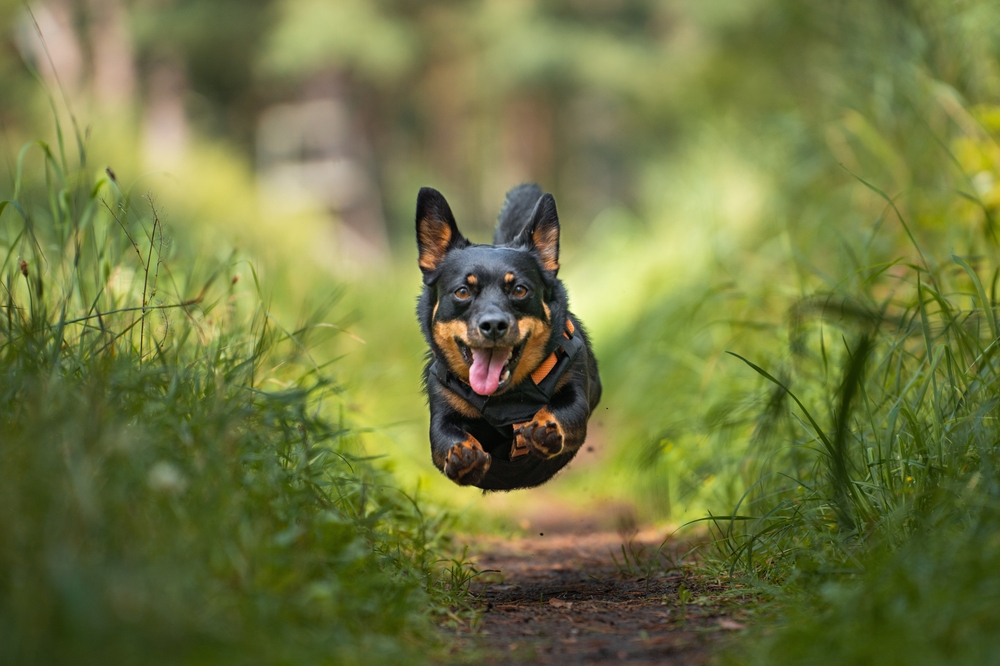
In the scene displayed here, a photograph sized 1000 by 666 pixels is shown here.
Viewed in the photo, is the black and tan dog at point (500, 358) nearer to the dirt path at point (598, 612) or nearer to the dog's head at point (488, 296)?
the dog's head at point (488, 296)

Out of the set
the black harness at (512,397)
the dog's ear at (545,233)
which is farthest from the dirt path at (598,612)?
the dog's ear at (545,233)

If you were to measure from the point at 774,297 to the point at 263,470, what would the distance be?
4.21 metres

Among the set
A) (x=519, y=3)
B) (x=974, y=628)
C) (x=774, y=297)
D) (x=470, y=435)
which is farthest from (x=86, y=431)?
(x=519, y=3)

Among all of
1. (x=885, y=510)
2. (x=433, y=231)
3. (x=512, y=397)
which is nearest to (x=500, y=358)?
(x=512, y=397)

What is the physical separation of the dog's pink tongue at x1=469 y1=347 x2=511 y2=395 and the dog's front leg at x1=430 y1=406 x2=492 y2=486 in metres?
0.20

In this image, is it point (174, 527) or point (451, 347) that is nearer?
point (174, 527)

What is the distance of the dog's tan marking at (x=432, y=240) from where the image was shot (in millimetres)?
4387

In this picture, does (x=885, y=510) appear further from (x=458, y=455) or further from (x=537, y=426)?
(x=458, y=455)

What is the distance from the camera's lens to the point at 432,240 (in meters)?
4.41

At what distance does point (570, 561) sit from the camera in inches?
171

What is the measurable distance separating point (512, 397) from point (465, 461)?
1.57 ft

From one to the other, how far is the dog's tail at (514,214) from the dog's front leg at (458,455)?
1511 millimetres

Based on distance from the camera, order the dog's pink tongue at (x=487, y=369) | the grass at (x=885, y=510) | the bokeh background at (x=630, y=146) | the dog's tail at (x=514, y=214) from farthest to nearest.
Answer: the bokeh background at (x=630, y=146) < the dog's tail at (x=514, y=214) < the dog's pink tongue at (x=487, y=369) < the grass at (x=885, y=510)

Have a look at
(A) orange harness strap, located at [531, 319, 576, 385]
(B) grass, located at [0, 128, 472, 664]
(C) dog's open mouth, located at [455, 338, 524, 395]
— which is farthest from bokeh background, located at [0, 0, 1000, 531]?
(B) grass, located at [0, 128, 472, 664]
